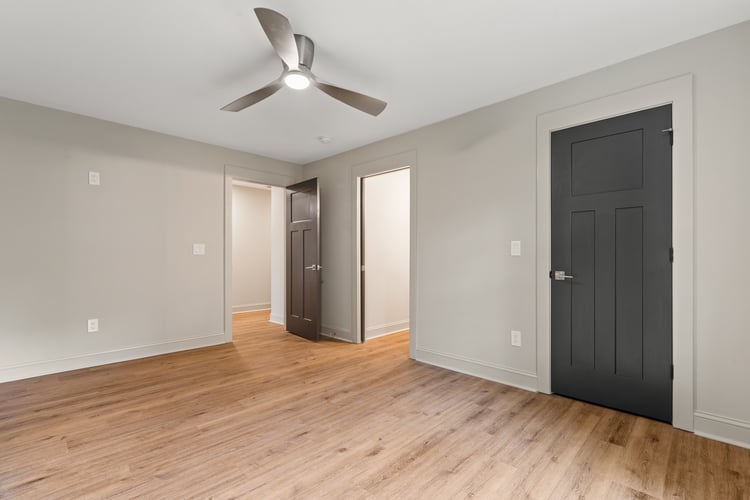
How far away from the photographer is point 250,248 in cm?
715

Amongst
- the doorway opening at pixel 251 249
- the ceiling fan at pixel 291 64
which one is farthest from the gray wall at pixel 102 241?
the doorway opening at pixel 251 249

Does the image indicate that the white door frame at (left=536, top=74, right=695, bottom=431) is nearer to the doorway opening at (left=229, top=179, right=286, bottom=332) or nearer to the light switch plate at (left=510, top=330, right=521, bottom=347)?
the light switch plate at (left=510, top=330, right=521, bottom=347)

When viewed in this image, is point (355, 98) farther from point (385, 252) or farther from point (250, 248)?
point (250, 248)

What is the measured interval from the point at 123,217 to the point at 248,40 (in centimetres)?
263

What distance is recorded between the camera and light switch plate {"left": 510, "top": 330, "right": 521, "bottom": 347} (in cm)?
300

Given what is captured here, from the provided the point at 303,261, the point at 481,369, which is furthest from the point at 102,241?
the point at 481,369

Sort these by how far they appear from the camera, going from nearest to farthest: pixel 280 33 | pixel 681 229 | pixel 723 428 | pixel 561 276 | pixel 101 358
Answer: pixel 280 33, pixel 723 428, pixel 681 229, pixel 561 276, pixel 101 358

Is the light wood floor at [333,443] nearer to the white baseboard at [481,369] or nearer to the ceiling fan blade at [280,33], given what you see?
the white baseboard at [481,369]

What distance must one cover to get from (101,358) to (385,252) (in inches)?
136

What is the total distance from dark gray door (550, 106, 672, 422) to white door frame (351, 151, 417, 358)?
56.1 inches

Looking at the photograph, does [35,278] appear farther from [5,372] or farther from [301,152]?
[301,152]

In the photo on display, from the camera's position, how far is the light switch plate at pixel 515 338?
3.00 metres

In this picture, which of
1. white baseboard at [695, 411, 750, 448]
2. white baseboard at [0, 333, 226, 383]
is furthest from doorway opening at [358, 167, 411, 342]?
white baseboard at [695, 411, 750, 448]

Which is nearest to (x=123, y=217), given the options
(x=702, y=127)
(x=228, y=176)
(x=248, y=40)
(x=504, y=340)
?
(x=228, y=176)
